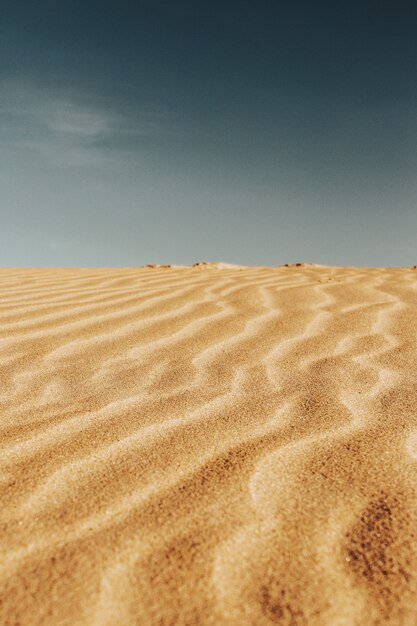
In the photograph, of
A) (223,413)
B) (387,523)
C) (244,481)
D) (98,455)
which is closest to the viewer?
(387,523)

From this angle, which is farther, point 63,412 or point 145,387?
point 145,387

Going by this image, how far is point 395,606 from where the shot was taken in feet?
2.72

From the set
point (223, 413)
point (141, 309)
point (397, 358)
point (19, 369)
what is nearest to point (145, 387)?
point (223, 413)

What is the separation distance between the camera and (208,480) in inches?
46.2

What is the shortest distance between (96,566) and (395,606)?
49 centimetres

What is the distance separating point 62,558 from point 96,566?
0.06m

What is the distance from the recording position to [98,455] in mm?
1289

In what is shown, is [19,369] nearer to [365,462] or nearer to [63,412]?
[63,412]

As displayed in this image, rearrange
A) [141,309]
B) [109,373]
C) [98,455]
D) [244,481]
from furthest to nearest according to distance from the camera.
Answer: [141,309], [109,373], [98,455], [244,481]

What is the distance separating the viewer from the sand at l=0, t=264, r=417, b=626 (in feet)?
2.77

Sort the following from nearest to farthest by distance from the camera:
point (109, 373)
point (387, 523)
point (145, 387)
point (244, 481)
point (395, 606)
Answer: point (395, 606)
point (387, 523)
point (244, 481)
point (145, 387)
point (109, 373)

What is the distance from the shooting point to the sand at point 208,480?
2.77 ft

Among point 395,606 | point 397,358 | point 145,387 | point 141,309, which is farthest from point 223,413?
point 141,309

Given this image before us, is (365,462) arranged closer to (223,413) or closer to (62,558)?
(223,413)
